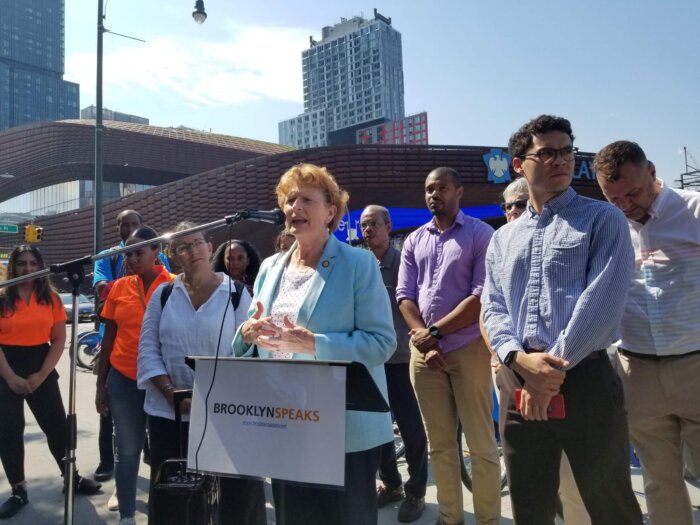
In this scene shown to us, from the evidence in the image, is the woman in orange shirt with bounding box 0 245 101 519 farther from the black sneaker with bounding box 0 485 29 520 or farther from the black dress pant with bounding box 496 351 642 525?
the black dress pant with bounding box 496 351 642 525

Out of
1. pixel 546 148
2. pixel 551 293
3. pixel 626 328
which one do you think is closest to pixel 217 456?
pixel 551 293

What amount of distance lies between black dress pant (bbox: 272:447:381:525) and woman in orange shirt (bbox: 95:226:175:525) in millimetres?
1838

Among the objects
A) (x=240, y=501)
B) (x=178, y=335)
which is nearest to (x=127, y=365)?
(x=178, y=335)

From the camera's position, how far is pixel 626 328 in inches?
97.2

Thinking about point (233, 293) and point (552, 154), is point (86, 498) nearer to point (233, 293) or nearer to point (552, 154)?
point (233, 293)

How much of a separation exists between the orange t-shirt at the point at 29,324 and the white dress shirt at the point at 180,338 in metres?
1.65

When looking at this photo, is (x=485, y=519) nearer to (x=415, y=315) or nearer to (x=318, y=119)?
(x=415, y=315)

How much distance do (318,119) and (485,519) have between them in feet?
366

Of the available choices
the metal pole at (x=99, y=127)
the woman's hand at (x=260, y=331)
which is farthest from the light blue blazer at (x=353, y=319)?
the metal pole at (x=99, y=127)

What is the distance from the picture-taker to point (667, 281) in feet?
7.78

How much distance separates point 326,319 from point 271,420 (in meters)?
0.44

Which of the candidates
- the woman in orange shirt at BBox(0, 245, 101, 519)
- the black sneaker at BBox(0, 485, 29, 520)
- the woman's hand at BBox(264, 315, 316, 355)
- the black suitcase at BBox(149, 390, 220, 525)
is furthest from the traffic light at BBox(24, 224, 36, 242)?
the woman's hand at BBox(264, 315, 316, 355)

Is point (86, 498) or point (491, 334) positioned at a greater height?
point (491, 334)

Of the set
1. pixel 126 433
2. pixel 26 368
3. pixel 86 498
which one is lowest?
pixel 86 498
